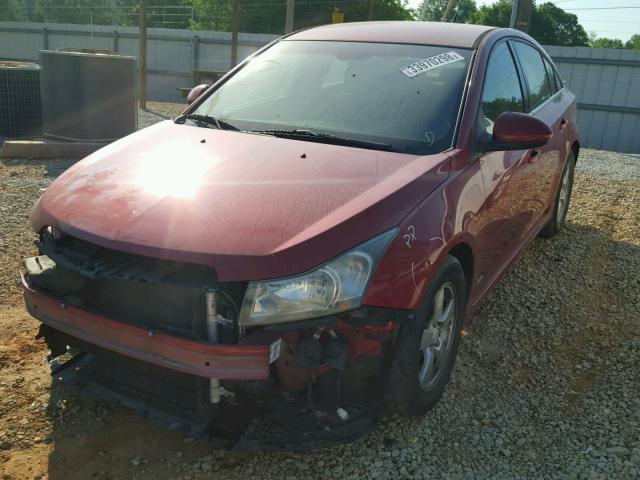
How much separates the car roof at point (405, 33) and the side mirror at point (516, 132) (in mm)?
689

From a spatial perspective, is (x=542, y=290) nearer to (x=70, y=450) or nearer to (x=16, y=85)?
(x=70, y=450)

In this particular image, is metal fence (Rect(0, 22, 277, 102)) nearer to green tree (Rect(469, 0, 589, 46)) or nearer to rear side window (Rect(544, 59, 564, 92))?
rear side window (Rect(544, 59, 564, 92))

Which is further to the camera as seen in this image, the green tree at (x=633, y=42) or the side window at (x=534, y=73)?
the green tree at (x=633, y=42)

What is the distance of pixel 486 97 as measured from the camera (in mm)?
→ 3400

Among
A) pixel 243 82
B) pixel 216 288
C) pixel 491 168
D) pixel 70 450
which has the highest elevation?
pixel 243 82

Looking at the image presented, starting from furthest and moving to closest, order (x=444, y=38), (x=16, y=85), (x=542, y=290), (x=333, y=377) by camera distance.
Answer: (x=16, y=85) → (x=542, y=290) → (x=444, y=38) → (x=333, y=377)

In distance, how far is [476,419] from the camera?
9.68 feet

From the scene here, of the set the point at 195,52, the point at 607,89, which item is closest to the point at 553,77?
the point at 607,89

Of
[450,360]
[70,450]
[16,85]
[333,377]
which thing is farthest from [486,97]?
[16,85]

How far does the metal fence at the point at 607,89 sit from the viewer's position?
58.1ft

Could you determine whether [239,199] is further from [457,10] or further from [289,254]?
[457,10]

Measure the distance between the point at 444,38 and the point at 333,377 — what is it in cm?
227

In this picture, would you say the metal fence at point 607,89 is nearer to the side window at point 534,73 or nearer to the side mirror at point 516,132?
the side window at point 534,73

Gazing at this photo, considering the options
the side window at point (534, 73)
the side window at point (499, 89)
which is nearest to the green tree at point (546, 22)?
the side window at point (534, 73)
